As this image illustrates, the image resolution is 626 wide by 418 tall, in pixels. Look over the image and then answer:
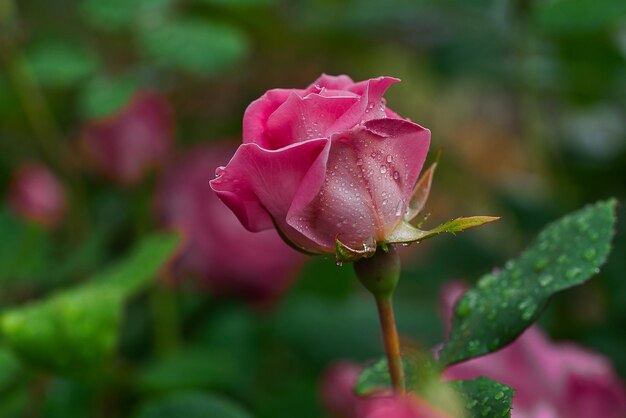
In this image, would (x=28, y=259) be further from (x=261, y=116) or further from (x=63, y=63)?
(x=261, y=116)

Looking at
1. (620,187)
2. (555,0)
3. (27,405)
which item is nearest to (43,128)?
(27,405)

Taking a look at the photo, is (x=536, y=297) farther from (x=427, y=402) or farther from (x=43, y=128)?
(x=43, y=128)

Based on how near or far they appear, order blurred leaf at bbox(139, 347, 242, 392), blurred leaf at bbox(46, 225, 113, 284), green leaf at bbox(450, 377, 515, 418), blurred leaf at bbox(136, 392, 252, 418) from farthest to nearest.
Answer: blurred leaf at bbox(46, 225, 113, 284), blurred leaf at bbox(139, 347, 242, 392), blurred leaf at bbox(136, 392, 252, 418), green leaf at bbox(450, 377, 515, 418)

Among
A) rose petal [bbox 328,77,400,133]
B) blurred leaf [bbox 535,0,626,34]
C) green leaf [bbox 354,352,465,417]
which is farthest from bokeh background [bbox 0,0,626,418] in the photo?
rose petal [bbox 328,77,400,133]

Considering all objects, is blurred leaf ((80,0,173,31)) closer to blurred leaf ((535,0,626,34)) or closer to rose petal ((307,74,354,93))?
blurred leaf ((535,0,626,34))

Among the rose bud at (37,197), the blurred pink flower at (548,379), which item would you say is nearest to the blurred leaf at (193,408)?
the blurred pink flower at (548,379)

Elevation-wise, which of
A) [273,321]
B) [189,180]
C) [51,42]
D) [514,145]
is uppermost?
[51,42]
